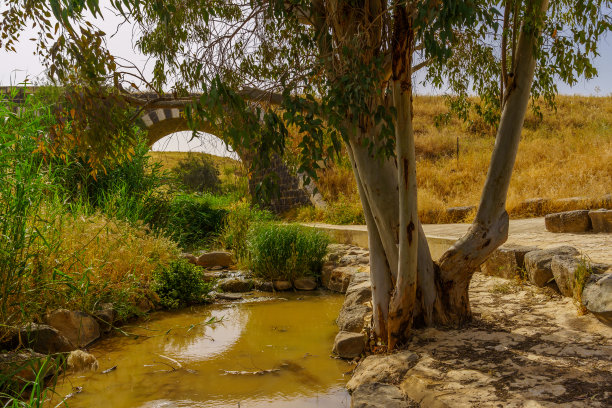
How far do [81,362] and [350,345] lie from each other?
206 centimetres

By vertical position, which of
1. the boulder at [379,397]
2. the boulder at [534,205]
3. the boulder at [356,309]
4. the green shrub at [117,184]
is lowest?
the boulder at [379,397]

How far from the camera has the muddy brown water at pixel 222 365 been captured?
336cm

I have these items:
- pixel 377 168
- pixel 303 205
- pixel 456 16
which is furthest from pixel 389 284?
pixel 303 205

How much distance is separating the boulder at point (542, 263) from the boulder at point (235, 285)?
12.2ft

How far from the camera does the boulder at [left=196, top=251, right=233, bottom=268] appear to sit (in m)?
8.23

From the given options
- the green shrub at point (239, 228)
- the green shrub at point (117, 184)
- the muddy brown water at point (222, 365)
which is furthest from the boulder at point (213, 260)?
the muddy brown water at point (222, 365)

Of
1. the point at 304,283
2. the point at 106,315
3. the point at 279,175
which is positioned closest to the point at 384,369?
the point at 106,315

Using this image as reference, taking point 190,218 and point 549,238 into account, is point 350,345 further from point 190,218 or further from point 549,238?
point 190,218

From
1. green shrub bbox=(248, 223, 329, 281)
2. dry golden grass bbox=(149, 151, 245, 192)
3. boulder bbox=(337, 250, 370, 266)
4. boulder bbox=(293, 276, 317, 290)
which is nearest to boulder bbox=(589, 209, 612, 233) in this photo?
boulder bbox=(337, 250, 370, 266)

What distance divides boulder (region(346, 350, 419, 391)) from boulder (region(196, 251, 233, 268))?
5.06 metres

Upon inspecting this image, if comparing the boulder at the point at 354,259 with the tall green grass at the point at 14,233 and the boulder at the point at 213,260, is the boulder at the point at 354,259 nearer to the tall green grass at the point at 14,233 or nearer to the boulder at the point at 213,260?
the boulder at the point at 213,260

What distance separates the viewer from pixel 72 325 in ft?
14.1

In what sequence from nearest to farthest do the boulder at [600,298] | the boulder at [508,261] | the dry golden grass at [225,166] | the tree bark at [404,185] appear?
1. the tree bark at [404,185]
2. the boulder at [600,298]
3. the dry golden grass at [225,166]
4. the boulder at [508,261]

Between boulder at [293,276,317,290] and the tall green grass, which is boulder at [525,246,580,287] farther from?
the tall green grass
